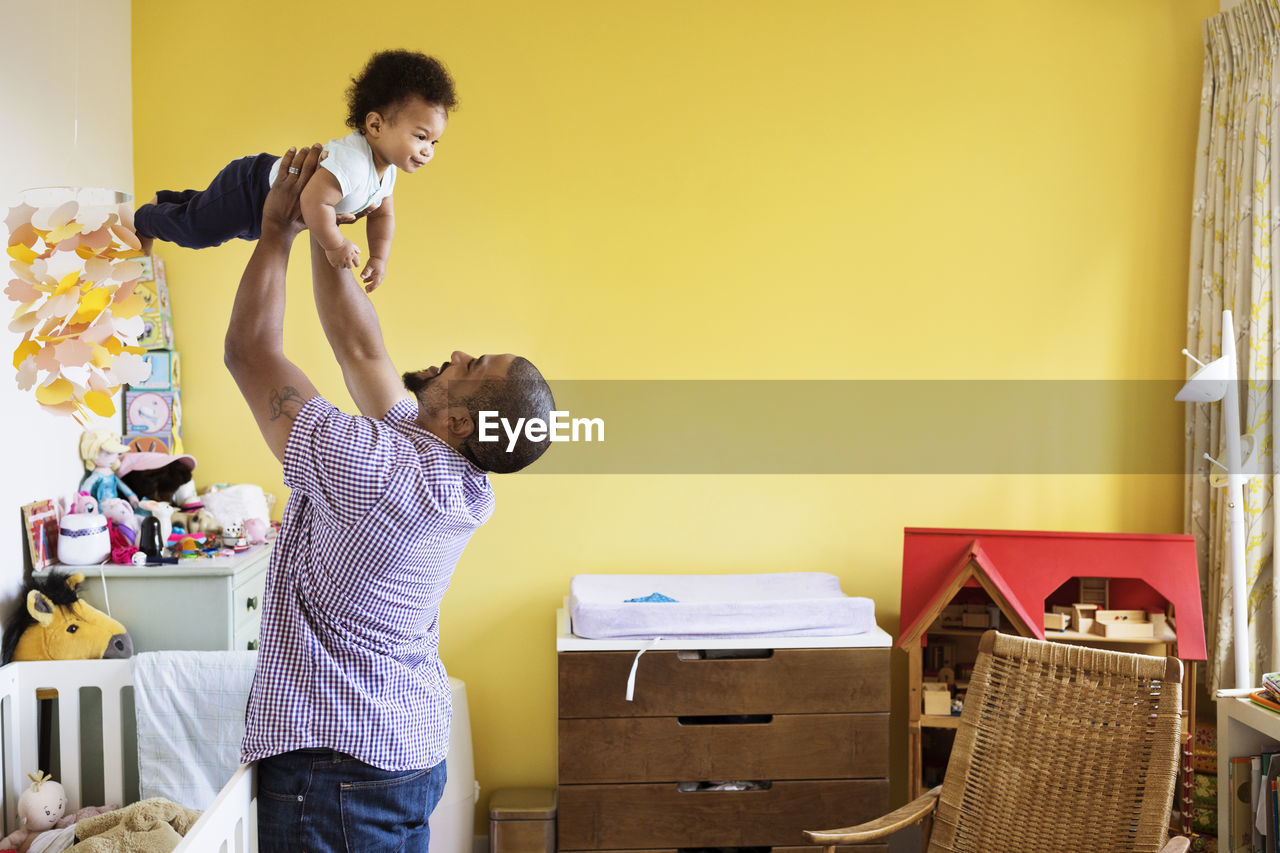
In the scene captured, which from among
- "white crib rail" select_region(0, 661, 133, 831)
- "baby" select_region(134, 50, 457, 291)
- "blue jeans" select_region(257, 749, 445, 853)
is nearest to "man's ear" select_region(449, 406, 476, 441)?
"baby" select_region(134, 50, 457, 291)

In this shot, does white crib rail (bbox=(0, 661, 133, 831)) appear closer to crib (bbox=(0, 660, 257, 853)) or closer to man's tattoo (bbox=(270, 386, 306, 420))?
crib (bbox=(0, 660, 257, 853))

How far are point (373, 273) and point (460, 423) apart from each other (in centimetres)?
22

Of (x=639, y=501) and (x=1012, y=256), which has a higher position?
(x=1012, y=256)

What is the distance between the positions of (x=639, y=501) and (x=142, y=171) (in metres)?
1.69

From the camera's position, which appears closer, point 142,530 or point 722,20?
point 142,530

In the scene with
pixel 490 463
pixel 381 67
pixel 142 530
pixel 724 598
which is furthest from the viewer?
pixel 724 598

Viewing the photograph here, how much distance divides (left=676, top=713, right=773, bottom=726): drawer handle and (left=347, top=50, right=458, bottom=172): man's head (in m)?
1.89

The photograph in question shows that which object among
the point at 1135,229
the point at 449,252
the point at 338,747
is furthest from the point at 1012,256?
the point at 338,747

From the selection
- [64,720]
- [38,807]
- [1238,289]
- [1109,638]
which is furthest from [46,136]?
[1238,289]

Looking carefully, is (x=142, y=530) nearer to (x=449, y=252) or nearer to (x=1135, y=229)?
(x=449, y=252)

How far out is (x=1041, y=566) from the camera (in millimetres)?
2551

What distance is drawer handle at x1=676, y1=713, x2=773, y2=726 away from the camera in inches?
99.7

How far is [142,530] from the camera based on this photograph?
7.95 feet

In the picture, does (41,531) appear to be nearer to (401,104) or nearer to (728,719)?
(728,719)
